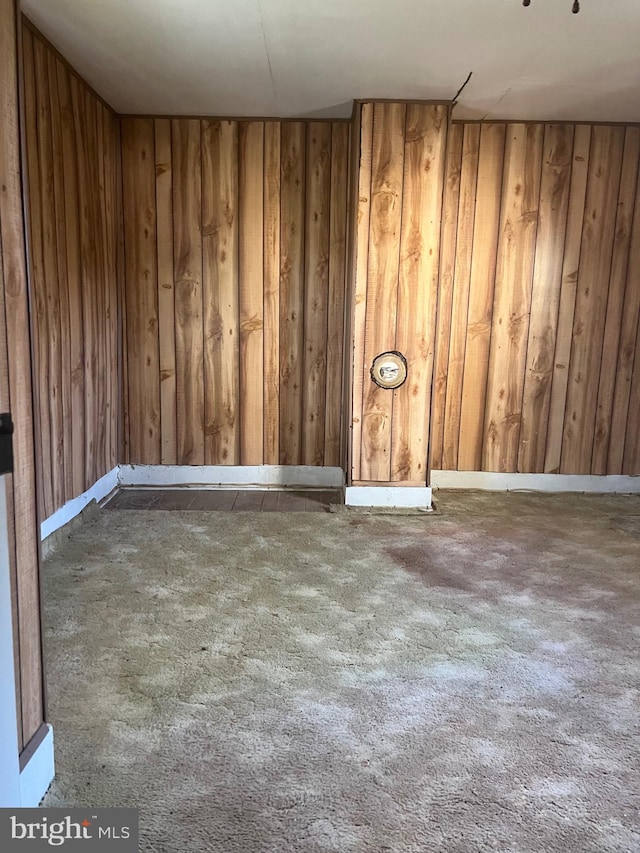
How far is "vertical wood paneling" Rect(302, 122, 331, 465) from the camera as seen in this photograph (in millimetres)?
3869

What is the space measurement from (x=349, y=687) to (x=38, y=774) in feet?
2.89

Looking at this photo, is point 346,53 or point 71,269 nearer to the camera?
point 346,53

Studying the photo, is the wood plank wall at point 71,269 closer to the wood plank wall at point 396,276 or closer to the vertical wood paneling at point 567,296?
the wood plank wall at point 396,276

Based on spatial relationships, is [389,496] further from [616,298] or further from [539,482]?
[616,298]

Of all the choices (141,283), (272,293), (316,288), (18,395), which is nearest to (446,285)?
(316,288)

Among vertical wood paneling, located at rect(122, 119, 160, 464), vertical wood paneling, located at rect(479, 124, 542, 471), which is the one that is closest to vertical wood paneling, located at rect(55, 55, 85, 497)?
vertical wood paneling, located at rect(122, 119, 160, 464)

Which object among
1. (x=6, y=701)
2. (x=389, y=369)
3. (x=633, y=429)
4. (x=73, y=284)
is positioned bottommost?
(x=6, y=701)

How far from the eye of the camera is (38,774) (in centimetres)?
139

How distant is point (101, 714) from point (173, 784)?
1.24 ft

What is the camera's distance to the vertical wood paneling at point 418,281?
3.43 metres

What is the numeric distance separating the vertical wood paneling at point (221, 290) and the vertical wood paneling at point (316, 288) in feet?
1.49

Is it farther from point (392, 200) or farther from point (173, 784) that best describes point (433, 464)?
point (173, 784)

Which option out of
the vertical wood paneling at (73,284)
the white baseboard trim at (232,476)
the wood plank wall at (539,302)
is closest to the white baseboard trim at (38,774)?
the vertical wood paneling at (73,284)

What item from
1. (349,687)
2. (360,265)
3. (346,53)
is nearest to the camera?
(349,687)
